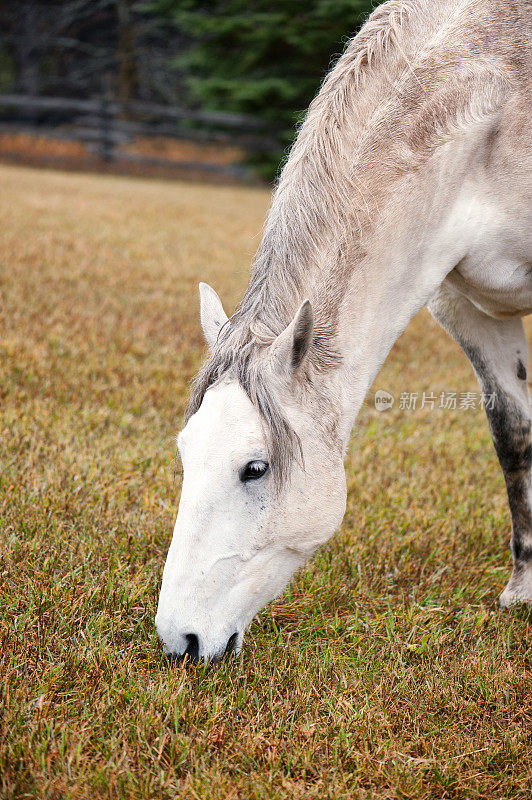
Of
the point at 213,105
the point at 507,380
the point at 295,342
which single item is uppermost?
the point at 295,342

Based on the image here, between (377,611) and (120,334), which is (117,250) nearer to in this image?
(120,334)

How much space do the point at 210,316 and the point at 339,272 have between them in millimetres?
425

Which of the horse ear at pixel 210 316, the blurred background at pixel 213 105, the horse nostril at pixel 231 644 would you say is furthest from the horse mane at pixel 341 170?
the blurred background at pixel 213 105

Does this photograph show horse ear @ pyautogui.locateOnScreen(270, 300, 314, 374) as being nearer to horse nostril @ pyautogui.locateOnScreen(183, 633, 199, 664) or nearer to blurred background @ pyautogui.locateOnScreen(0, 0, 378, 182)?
horse nostril @ pyautogui.locateOnScreen(183, 633, 199, 664)

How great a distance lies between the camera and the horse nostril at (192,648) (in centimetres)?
180

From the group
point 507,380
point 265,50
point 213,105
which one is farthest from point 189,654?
point 213,105

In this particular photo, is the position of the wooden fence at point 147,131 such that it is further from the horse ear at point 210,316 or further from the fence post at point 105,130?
the horse ear at point 210,316

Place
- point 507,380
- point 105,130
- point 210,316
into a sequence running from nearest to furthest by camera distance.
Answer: point 210,316 → point 507,380 → point 105,130

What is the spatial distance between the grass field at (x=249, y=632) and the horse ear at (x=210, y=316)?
842 mm

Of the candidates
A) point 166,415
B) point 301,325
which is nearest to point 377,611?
point 301,325

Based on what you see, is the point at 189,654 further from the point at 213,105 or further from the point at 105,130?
the point at 213,105

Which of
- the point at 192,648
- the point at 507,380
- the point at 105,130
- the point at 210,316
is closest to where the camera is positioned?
the point at 192,648

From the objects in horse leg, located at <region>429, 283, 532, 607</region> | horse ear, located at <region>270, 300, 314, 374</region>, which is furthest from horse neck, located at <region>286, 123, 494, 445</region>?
horse leg, located at <region>429, 283, 532, 607</region>

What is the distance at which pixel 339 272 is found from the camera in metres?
2.04
